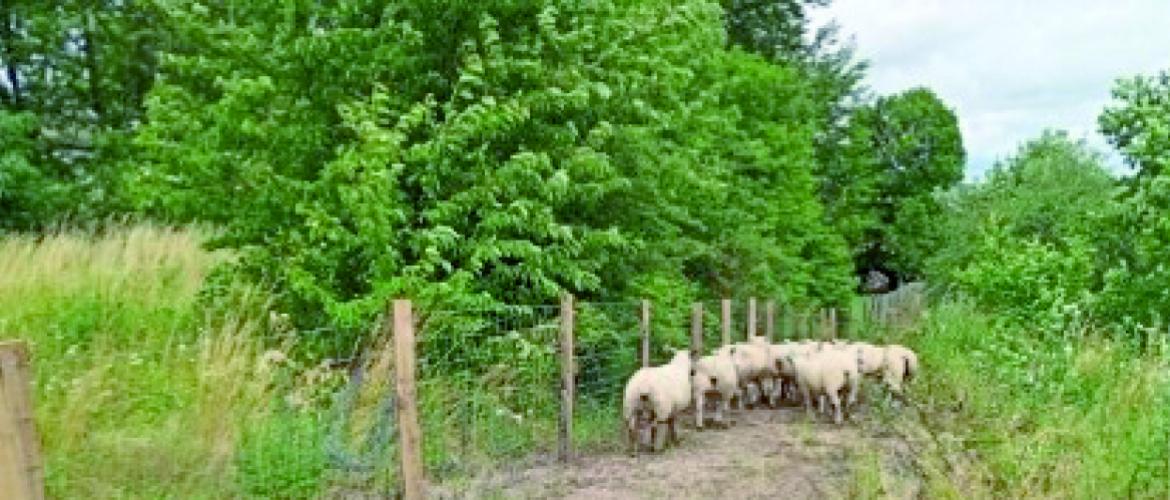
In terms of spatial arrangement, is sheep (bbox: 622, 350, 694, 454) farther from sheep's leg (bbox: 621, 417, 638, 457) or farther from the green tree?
the green tree

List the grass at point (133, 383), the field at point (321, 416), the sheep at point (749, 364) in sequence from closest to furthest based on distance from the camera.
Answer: the grass at point (133, 383)
the field at point (321, 416)
the sheep at point (749, 364)

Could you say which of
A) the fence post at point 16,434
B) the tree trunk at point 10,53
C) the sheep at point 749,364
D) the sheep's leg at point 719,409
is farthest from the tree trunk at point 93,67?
the fence post at point 16,434

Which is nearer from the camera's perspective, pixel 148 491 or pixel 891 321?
pixel 148 491

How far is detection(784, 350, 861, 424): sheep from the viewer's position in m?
11.8

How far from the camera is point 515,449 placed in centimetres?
913

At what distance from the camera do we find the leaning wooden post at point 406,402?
6.70m

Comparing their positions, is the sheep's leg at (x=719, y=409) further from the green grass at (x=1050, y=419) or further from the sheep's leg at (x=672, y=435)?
the green grass at (x=1050, y=419)

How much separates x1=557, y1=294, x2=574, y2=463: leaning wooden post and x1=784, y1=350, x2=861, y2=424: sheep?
11.0 feet

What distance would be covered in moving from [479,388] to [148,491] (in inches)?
112

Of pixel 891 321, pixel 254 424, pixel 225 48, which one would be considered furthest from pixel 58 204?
pixel 891 321

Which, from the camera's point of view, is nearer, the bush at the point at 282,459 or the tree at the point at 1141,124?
the bush at the point at 282,459

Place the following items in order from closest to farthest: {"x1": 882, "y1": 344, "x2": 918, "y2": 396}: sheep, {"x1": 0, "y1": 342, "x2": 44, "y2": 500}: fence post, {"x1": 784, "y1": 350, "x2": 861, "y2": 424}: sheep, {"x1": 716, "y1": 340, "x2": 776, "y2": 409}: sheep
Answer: {"x1": 0, "y1": 342, "x2": 44, "y2": 500}: fence post < {"x1": 784, "y1": 350, "x2": 861, "y2": 424}: sheep < {"x1": 882, "y1": 344, "x2": 918, "y2": 396}: sheep < {"x1": 716, "y1": 340, "x2": 776, "y2": 409}: sheep

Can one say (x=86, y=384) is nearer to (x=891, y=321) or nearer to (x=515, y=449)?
(x=515, y=449)

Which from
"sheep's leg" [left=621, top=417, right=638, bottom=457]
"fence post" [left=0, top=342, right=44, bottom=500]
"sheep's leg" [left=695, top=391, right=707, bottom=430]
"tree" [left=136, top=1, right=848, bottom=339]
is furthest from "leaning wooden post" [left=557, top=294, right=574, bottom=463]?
"fence post" [left=0, top=342, right=44, bottom=500]
